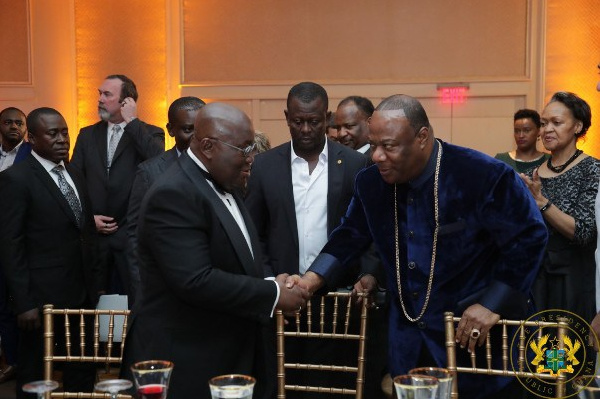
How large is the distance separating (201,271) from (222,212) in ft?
0.77

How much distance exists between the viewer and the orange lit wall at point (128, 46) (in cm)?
814

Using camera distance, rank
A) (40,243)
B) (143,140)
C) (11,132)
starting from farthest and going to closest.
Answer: (11,132), (143,140), (40,243)

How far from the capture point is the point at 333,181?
3.91 m

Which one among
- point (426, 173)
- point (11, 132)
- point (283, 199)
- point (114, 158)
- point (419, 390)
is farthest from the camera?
point (11, 132)

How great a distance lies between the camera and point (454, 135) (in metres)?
7.77

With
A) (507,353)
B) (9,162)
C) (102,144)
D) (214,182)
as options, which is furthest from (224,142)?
(9,162)

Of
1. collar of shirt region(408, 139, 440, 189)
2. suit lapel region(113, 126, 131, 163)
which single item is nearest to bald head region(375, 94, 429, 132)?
collar of shirt region(408, 139, 440, 189)

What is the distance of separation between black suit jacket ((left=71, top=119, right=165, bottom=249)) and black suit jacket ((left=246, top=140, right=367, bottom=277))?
1.59 metres

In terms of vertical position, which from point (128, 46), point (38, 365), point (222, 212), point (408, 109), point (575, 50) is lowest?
point (38, 365)

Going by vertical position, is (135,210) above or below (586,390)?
above

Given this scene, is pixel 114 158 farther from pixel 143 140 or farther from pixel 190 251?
pixel 190 251

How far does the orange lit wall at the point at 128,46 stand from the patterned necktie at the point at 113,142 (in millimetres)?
2558

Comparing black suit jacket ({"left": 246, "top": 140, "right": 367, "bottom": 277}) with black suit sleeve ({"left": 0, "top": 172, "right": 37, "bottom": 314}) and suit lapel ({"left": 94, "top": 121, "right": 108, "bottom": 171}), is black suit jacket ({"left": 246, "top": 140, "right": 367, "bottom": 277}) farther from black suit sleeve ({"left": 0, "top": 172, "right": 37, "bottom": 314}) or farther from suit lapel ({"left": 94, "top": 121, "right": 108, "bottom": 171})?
suit lapel ({"left": 94, "top": 121, "right": 108, "bottom": 171})

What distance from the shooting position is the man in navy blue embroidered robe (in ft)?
9.11
